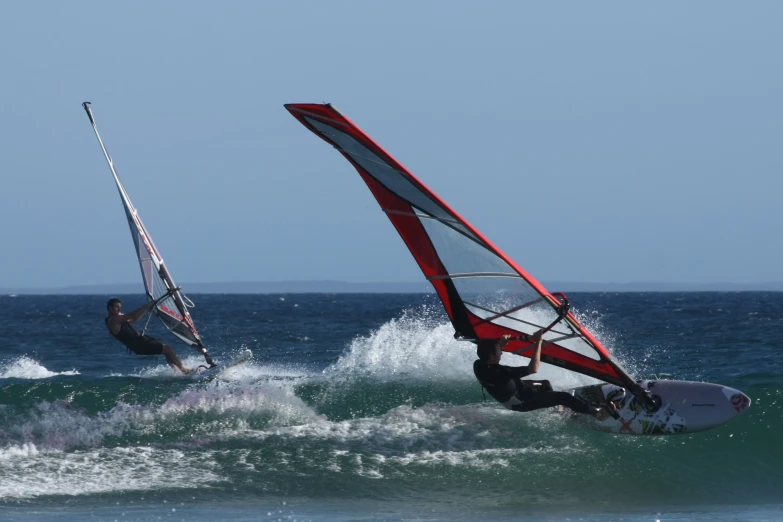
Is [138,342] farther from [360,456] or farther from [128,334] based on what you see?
[360,456]

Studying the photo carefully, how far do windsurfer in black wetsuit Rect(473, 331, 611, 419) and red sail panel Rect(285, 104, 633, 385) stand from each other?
249 mm

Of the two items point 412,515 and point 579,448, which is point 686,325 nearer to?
point 579,448

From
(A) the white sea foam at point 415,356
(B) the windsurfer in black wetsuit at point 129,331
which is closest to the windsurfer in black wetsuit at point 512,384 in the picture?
(A) the white sea foam at point 415,356

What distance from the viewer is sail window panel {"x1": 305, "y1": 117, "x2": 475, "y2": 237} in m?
7.95

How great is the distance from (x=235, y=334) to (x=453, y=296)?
1720 centimetres

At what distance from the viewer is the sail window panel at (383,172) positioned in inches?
313

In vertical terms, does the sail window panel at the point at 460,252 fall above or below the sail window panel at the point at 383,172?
below

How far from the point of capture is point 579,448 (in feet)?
28.8

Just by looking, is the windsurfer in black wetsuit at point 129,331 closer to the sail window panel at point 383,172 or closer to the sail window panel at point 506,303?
the sail window panel at point 383,172

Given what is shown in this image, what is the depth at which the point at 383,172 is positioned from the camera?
806cm

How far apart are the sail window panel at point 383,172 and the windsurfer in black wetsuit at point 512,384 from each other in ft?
3.19

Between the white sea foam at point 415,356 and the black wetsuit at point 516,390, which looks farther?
the white sea foam at point 415,356

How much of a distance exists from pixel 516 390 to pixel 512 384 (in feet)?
0.25

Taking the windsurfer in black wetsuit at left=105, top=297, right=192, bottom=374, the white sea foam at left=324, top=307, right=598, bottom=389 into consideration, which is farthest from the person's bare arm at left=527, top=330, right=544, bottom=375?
the windsurfer in black wetsuit at left=105, top=297, right=192, bottom=374
